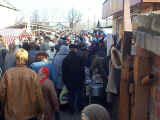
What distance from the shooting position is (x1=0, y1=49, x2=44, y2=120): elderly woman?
12.8 ft

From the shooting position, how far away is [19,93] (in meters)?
3.91

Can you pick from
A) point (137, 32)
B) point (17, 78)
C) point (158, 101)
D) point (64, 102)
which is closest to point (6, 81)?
point (17, 78)

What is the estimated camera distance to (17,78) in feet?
12.8

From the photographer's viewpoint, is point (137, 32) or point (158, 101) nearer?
point (158, 101)

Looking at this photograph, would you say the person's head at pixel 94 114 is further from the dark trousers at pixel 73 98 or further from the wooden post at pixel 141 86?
the dark trousers at pixel 73 98

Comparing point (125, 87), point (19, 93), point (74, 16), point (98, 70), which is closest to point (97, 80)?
point (98, 70)


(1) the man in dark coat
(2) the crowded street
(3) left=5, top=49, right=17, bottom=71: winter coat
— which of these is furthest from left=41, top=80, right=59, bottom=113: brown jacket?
(3) left=5, top=49, right=17, bottom=71: winter coat

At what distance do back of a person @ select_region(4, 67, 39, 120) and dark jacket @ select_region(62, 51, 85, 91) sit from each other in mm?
2733

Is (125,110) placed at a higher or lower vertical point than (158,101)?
lower

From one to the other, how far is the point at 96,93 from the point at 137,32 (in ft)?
17.5

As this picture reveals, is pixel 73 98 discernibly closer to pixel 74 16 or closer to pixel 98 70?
pixel 98 70

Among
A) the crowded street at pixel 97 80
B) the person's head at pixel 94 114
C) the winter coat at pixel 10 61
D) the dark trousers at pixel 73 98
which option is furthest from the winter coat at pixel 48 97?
the winter coat at pixel 10 61

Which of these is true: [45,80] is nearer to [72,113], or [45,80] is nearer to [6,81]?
[6,81]

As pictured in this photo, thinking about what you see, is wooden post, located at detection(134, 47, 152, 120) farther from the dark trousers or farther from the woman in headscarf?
the dark trousers
